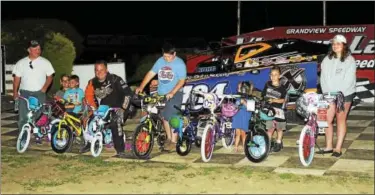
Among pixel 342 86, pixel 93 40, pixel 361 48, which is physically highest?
pixel 93 40

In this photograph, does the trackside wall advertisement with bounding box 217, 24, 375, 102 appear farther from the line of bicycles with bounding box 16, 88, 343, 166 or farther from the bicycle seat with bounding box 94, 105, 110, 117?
the bicycle seat with bounding box 94, 105, 110, 117

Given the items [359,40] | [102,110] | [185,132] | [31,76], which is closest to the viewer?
[185,132]

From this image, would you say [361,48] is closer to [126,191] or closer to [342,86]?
[342,86]

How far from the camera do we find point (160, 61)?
7961 millimetres

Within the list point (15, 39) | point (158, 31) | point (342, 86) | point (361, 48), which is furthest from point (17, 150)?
point (158, 31)

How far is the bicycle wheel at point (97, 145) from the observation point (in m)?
7.54

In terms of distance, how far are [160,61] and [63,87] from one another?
1994mm

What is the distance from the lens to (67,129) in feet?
25.9

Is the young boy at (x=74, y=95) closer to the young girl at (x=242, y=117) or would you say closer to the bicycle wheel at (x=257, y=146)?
the young girl at (x=242, y=117)

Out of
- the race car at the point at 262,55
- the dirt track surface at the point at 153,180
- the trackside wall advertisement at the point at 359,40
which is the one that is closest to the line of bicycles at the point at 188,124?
the dirt track surface at the point at 153,180

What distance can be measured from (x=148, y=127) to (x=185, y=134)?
53 cm

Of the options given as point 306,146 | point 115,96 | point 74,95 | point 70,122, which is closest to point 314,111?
point 306,146

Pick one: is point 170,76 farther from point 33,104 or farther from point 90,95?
point 33,104

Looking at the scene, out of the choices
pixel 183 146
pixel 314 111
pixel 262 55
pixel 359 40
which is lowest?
pixel 183 146
